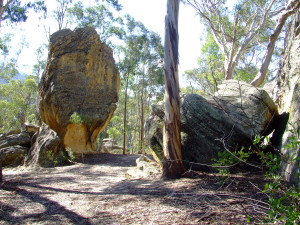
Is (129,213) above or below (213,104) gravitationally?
below

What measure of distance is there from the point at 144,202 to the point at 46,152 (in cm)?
725

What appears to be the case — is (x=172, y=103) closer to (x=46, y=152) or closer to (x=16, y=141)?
(x=46, y=152)

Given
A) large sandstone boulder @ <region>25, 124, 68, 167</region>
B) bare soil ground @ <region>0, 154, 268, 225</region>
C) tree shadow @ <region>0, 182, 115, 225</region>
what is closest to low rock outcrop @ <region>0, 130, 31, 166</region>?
large sandstone boulder @ <region>25, 124, 68, 167</region>

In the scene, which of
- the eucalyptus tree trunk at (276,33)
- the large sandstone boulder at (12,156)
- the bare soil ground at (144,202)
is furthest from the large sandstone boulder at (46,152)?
the eucalyptus tree trunk at (276,33)

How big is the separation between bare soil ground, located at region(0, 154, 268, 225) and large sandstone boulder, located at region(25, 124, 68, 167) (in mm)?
4500

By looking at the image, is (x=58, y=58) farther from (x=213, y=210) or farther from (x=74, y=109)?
(x=213, y=210)

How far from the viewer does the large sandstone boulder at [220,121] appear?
5.07m

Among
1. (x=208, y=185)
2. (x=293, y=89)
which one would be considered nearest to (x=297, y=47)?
(x=293, y=89)

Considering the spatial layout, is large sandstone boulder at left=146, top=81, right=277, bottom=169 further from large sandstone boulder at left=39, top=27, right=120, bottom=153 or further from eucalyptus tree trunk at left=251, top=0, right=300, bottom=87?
large sandstone boulder at left=39, top=27, right=120, bottom=153

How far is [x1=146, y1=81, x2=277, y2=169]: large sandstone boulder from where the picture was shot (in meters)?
5.07

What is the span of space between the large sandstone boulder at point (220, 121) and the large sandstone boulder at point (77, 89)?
22.8 ft

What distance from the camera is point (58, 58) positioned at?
40.1 ft

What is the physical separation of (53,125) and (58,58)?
2989 millimetres

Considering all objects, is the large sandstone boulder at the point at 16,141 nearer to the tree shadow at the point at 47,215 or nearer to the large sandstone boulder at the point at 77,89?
the large sandstone boulder at the point at 77,89
